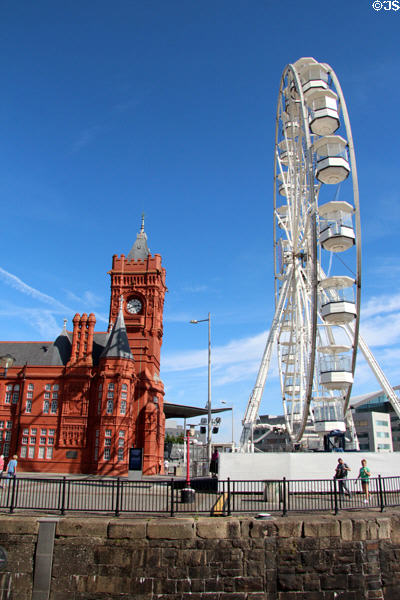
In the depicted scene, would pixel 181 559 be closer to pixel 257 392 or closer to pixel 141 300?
pixel 257 392

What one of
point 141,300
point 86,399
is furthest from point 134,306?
point 86,399

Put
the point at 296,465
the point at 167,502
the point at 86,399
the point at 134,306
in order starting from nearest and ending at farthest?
1. the point at 167,502
2. the point at 296,465
3. the point at 86,399
4. the point at 134,306

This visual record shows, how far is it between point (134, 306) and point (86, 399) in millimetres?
11852

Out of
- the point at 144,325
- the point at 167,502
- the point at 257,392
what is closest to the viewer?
Answer: the point at 167,502

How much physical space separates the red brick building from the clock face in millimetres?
1026

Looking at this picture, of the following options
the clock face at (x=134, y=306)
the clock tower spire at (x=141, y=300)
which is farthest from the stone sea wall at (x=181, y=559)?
the clock face at (x=134, y=306)

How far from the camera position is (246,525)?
14922 mm

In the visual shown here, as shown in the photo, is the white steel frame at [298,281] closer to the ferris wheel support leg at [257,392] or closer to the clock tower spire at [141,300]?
the ferris wheel support leg at [257,392]

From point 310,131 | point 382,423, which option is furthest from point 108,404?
point 382,423

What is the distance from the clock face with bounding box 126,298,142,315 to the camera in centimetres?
5131

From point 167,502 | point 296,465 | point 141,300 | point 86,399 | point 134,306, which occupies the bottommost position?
point 167,502

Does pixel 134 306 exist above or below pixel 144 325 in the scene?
above

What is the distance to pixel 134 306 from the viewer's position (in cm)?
5156

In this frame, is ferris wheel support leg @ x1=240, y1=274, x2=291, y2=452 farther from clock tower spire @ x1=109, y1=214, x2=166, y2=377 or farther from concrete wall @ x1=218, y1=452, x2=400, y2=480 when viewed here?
clock tower spire @ x1=109, y1=214, x2=166, y2=377
